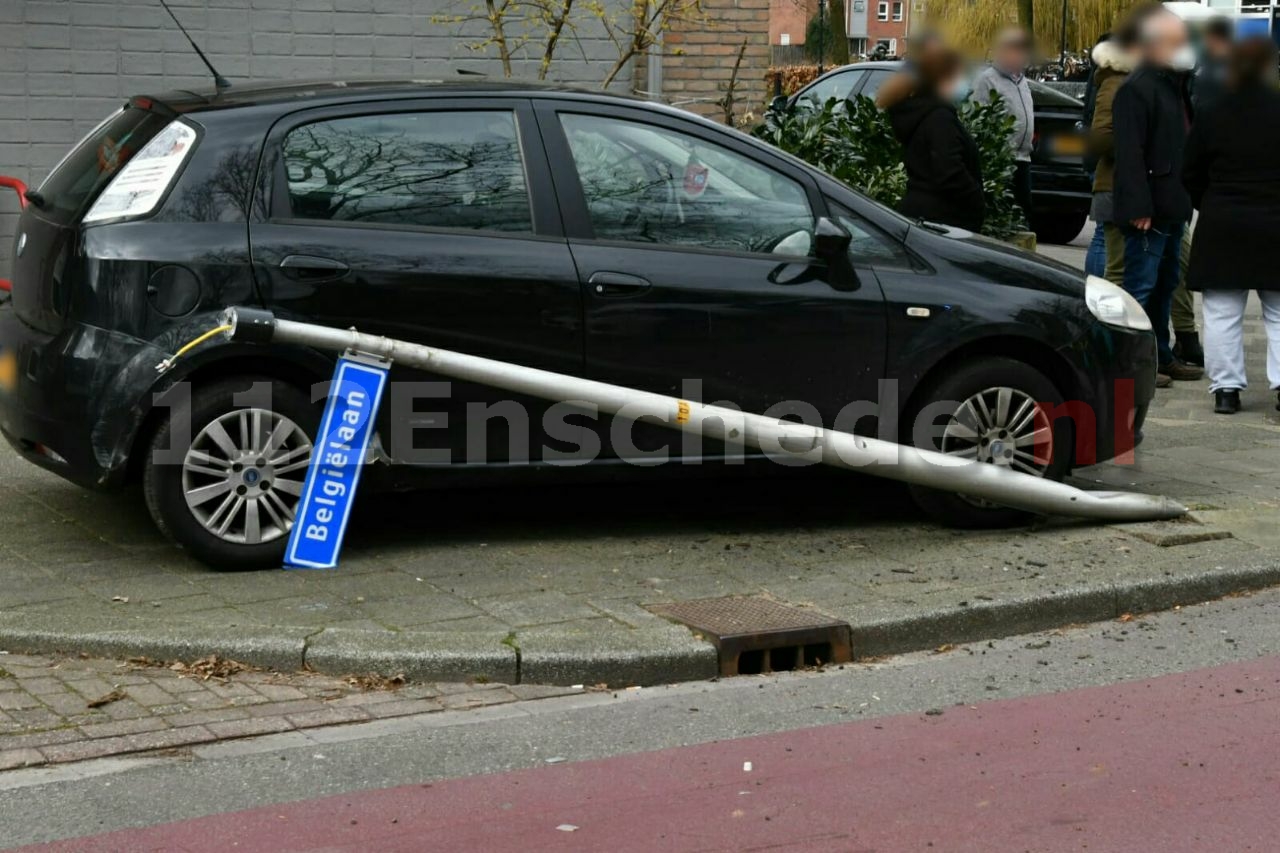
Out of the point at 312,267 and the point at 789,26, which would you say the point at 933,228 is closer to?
the point at 312,267

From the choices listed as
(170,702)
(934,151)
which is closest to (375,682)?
(170,702)

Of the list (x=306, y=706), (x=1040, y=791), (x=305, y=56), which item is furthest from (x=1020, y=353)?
(x=305, y=56)

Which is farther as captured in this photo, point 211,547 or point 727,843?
point 211,547

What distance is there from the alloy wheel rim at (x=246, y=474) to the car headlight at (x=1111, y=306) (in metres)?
3.23

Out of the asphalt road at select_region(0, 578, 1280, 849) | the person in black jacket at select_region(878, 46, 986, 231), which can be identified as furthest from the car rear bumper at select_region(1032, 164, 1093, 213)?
the asphalt road at select_region(0, 578, 1280, 849)

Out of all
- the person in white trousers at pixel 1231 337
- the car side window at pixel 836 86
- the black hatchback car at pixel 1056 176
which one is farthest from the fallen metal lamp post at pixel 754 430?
the black hatchback car at pixel 1056 176

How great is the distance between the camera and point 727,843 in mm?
4191

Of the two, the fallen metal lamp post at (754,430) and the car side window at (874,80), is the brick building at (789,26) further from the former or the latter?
the fallen metal lamp post at (754,430)

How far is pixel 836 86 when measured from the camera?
14.1 metres

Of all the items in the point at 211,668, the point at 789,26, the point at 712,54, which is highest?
the point at 789,26

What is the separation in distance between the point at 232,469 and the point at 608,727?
1889 mm

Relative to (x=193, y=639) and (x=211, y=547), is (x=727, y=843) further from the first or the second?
(x=211, y=547)

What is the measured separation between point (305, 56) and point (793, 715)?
778 cm

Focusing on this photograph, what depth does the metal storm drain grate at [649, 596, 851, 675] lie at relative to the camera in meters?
5.61
